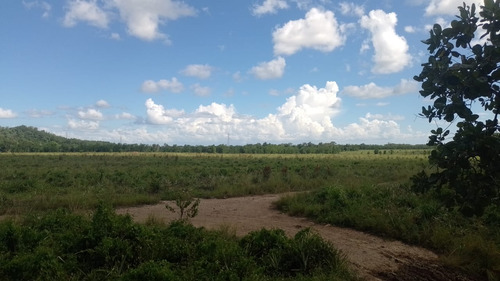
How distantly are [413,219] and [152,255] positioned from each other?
6.51 metres

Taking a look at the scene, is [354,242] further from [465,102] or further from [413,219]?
[465,102]

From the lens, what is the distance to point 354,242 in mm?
8289

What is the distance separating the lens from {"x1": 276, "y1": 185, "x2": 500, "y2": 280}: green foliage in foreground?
7.21 m

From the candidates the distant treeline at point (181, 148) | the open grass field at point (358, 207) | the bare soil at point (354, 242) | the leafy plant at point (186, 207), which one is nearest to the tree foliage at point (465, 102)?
the open grass field at point (358, 207)

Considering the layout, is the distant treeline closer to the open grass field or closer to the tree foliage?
the open grass field

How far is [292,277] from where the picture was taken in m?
5.61

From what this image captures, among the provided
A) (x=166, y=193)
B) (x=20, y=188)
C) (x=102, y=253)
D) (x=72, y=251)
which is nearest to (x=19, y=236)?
(x=72, y=251)

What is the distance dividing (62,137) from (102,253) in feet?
513

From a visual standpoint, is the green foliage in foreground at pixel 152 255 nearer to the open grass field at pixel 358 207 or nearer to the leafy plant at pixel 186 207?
the open grass field at pixel 358 207

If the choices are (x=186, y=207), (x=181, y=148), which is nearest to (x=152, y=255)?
(x=186, y=207)

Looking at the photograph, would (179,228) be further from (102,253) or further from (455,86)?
(455,86)

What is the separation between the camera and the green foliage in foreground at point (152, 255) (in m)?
5.23

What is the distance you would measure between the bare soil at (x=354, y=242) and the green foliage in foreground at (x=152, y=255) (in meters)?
0.98

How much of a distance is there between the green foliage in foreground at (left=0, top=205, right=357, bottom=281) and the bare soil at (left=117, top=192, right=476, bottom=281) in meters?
0.98
